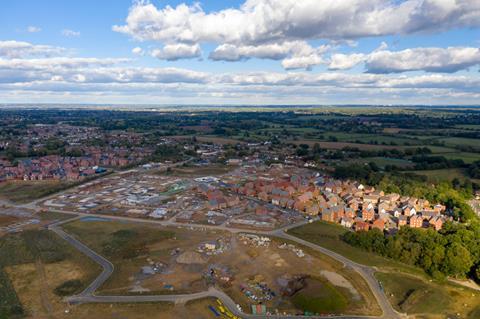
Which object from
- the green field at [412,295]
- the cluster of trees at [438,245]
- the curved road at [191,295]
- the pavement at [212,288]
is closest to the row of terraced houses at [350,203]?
the cluster of trees at [438,245]

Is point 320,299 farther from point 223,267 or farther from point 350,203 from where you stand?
point 350,203

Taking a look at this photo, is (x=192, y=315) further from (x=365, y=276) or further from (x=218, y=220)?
(x=218, y=220)

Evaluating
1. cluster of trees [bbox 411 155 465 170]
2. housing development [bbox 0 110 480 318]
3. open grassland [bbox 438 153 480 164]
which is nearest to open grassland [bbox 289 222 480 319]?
housing development [bbox 0 110 480 318]

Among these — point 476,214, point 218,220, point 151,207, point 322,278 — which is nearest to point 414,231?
point 322,278

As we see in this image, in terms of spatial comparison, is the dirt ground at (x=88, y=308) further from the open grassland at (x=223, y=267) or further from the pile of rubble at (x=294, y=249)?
the pile of rubble at (x=294, y=249)

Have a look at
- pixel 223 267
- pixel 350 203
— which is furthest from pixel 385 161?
pixel 223 267

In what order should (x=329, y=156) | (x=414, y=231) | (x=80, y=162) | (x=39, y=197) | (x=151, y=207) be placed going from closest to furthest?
(x=414, y=231) → (x=151, y=207) → (x=39, y=197) → (x=80, y=162) → (x=329, y=156)
